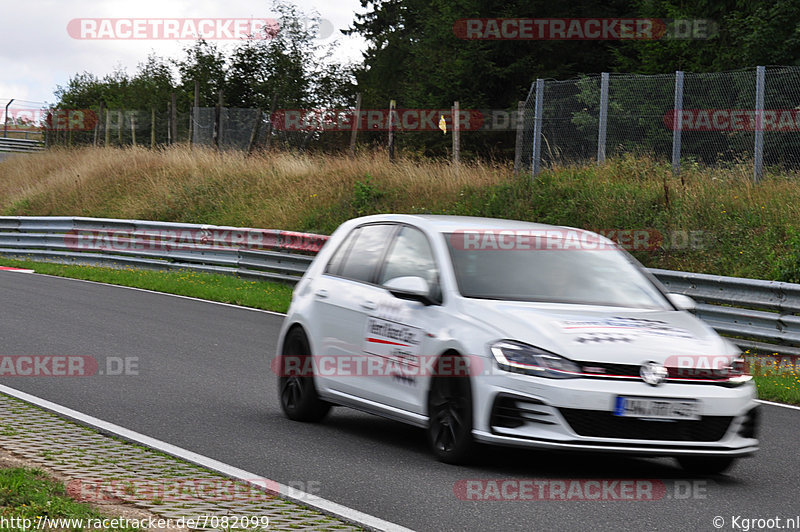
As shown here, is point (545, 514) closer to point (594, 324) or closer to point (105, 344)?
point (594, 324)

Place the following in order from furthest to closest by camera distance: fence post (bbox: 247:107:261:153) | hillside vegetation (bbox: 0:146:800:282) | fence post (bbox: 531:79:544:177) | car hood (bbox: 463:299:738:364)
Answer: fence post (bbox: 247:107:261:153), fence post (bbox: 531:79:544:177), hillside vegetation (bbox: 0:146:800:282), car hood (bbox: 463:299:738:364)

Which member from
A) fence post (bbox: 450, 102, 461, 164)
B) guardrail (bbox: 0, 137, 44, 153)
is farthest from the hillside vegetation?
guardrail (bbox: 0, 137, 44, 153)

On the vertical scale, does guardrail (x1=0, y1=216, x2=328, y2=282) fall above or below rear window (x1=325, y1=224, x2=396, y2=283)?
below

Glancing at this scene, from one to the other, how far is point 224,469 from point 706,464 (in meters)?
3.05

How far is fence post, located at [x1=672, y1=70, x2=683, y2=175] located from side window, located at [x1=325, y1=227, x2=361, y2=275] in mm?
12437

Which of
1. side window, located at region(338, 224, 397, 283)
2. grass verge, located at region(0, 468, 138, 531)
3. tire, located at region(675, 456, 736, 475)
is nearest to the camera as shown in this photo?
grass verge, located at region(0, 468, 138, 531)

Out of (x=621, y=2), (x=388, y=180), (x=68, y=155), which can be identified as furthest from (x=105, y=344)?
(x=621, y=2)

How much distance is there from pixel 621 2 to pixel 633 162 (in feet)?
80.7

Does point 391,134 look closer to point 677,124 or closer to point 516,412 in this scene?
point 677,124

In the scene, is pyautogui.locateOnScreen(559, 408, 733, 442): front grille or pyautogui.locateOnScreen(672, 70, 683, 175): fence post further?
pyautogui.locateOnScreen(672, 70, 683, 175): fence post

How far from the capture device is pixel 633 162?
22656mm

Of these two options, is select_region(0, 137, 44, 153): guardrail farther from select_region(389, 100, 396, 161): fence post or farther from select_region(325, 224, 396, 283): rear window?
select_region(325, 224, 396, 283): rear window

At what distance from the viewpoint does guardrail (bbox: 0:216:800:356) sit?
1428 cm

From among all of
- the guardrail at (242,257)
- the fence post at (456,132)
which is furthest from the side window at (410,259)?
the fence post at (456,132)
